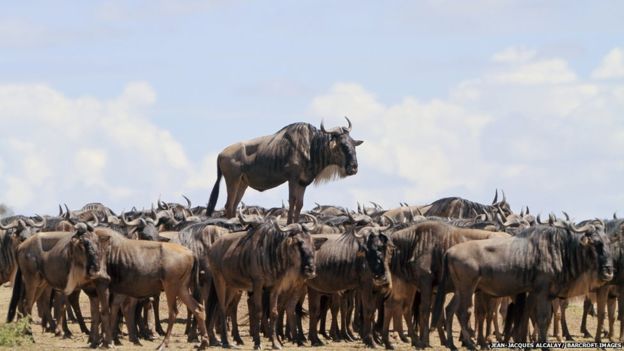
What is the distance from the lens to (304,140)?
1205 inches

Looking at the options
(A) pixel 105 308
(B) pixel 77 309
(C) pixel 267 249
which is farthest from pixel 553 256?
(B) pixel 77 309

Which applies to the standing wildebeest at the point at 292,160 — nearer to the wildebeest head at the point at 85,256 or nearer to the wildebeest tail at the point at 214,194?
the wildebeest tail at the point at 214,194

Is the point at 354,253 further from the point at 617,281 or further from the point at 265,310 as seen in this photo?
the point at 617,281

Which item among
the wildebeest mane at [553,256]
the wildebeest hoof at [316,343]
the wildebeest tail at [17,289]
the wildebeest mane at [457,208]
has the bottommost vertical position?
the wildebeest hoof at [316,343]

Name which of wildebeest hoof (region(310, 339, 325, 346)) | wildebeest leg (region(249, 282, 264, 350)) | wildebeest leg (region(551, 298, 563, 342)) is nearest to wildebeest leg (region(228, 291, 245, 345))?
wildebeest leg (region(249, 282, 264, 350))

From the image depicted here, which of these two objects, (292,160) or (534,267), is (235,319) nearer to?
(292,160)

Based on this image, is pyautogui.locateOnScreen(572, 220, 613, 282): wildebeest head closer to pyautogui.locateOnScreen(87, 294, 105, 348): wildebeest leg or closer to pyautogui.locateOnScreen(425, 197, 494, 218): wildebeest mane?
pyautogui.locateOnScreen(87, 294, 105, 348): wildebeest leg

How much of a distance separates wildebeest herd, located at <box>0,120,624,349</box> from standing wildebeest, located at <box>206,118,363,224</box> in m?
0.03

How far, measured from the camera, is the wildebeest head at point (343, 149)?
3016cm

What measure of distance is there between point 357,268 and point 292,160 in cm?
493

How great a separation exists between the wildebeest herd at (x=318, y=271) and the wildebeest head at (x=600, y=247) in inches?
0.9

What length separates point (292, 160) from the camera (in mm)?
30469

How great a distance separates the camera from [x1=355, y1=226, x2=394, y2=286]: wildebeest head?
25062 millimetres

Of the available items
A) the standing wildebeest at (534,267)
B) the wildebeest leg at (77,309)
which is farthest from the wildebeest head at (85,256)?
the standing wildebeest at (534,267)
